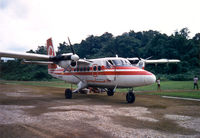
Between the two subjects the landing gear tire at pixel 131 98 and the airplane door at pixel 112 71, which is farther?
the airplane door at pixel 112 71

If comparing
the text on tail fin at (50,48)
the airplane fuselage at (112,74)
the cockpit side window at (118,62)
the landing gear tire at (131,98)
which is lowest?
the landing gear tire at (131,98)

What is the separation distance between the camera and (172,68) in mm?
47406

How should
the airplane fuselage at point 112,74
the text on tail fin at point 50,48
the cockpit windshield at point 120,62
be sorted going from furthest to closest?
1. the text on tail fin at point 50,48
2. the cockpit windshield at point 120,62
3. the airplane fuselage at point 112,74

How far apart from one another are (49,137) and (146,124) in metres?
3.43

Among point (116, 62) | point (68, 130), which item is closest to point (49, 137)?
point (68, 130)

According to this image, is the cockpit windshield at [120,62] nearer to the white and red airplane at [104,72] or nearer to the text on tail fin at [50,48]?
the white and red airplane at [104,72]

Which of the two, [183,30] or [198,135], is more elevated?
[183,30]

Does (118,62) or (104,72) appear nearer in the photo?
(118,62)

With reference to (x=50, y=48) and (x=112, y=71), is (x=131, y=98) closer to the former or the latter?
(x=112, y=71)

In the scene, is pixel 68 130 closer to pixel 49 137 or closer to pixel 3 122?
pixel 49 137

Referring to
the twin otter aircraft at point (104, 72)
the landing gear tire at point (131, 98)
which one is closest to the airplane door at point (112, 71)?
the twin otter aircraft at point (104, 72)

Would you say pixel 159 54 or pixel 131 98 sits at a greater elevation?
pixel 159 54

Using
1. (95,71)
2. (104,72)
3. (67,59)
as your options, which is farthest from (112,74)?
(67,59)

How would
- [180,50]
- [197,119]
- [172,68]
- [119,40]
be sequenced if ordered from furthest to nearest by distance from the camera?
[119,40] → [180,50] → [172,68] → [197,119]
